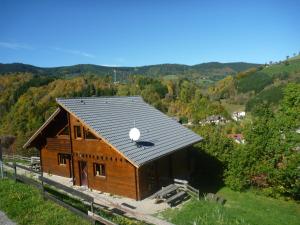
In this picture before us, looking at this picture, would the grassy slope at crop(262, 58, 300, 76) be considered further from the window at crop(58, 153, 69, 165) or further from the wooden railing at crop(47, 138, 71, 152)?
the wooden railing at crop(47, 138, 71, 152)

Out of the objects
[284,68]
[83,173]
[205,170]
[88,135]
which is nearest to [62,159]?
[83,173]

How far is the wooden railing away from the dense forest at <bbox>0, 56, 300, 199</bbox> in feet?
38.2

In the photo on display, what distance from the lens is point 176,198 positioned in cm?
1956

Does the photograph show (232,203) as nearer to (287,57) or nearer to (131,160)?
(131,160)

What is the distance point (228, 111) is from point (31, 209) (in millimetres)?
101598

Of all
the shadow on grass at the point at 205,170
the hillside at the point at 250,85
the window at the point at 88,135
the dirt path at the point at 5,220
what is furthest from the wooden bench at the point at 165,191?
the hillside at the point at 250,85

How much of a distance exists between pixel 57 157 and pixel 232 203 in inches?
507

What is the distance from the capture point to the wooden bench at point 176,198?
18881 millimetres

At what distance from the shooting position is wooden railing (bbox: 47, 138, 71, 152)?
23655mm

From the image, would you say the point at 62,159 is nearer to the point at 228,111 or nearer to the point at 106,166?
the point at 106,166

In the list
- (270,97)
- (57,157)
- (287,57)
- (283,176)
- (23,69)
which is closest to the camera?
(283,176)

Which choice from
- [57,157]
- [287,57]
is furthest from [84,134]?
[287,57]

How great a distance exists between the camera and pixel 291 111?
27172 mm

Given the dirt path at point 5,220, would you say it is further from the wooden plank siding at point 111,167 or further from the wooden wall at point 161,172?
the wooden wall at point 161,172
